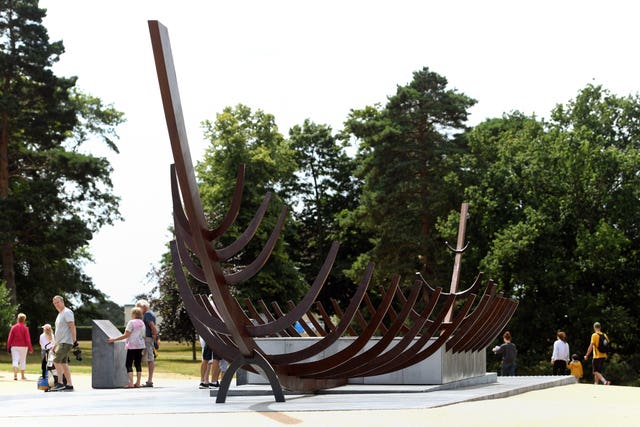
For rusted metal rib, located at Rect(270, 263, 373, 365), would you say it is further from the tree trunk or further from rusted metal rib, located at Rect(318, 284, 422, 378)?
the tree trunk

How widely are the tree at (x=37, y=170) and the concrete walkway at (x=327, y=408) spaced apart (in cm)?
2758

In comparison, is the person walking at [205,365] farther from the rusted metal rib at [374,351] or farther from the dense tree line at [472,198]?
the dense tree line at [472,198]

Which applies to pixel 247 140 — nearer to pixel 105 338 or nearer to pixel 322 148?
pixel 322 148

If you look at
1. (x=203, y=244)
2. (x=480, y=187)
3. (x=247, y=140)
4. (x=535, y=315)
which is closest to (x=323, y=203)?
(x=247, y=140)

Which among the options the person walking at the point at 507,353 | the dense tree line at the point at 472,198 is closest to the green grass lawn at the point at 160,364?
the dense tree line at the point at 472,198

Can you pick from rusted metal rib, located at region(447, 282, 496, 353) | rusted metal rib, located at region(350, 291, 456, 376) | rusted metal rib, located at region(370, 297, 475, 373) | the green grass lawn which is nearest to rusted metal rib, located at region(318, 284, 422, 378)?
rusted metal rib, located at region(350, 291, 456, 376)

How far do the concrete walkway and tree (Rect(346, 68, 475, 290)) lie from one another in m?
29.2

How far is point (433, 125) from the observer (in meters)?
47.1

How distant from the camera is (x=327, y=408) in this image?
11.6 m

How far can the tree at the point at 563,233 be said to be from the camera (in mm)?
38875

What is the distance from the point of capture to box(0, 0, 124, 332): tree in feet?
141

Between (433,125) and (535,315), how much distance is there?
11.1 m

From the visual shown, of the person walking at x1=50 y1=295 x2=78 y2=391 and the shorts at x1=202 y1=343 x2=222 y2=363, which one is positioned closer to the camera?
the person walking at x1=50 y1=295 x2=78 y2=391

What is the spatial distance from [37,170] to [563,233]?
22.8m
